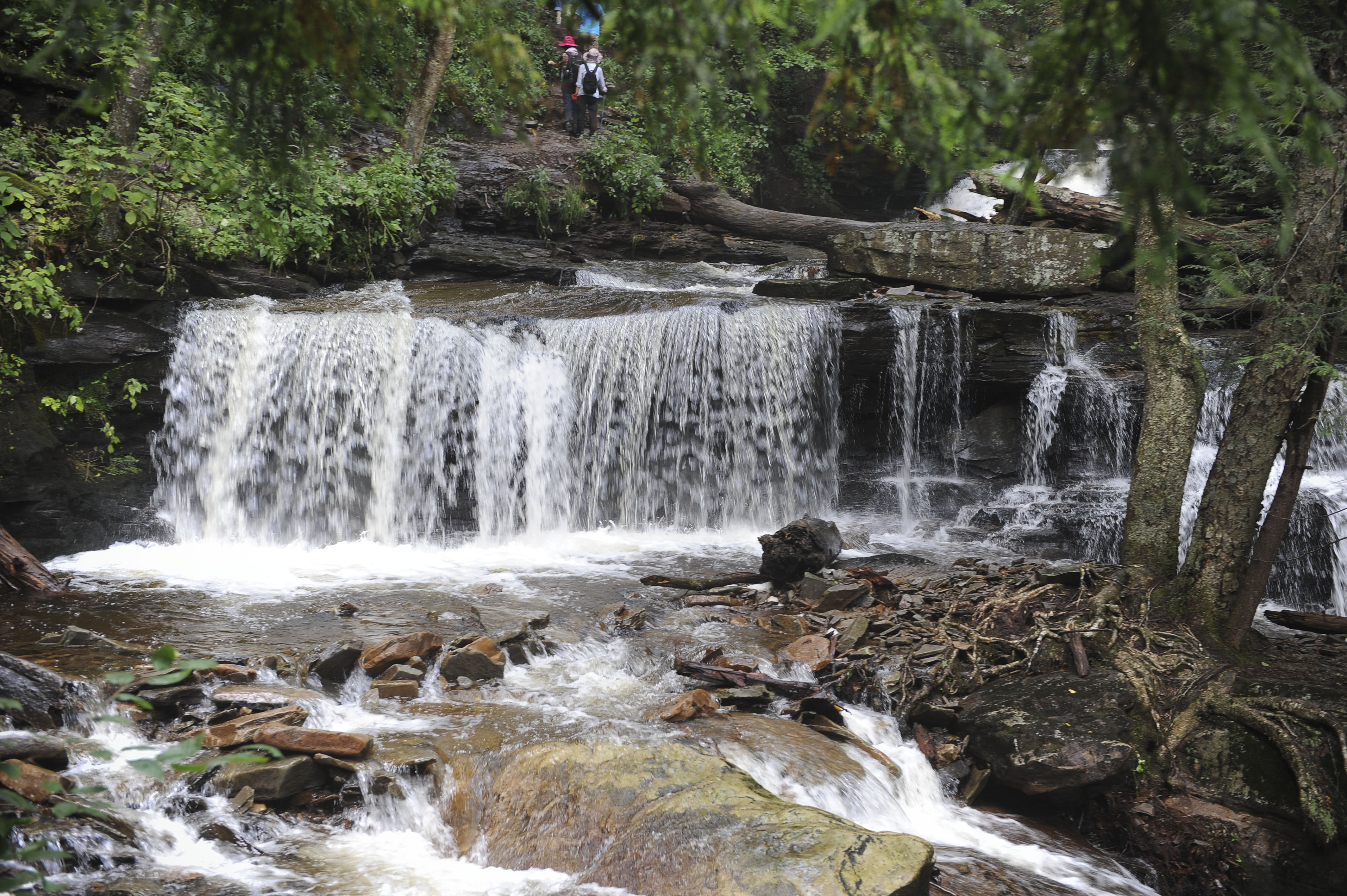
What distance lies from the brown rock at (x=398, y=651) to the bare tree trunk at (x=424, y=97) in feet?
35.4

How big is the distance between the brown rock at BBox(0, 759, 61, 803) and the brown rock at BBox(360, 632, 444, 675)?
1928 millimetres

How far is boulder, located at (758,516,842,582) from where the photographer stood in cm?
753

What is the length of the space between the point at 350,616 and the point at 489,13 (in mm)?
5099

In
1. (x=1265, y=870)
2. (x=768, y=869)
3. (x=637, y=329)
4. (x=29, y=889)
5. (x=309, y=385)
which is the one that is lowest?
(x=1265, y=870)

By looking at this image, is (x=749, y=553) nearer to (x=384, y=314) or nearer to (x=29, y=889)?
(x=384, y=314)

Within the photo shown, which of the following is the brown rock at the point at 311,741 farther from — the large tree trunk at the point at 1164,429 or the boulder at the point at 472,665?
the large tree trunk at the point at 1164,429

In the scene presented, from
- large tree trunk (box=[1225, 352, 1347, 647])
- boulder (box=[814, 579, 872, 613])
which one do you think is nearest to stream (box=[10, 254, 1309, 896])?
boulder (box=[814, 579, 872, 613])

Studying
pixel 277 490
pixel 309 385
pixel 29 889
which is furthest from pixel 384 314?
pixel 29 889

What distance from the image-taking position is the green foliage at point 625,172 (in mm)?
16266

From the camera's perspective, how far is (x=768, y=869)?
10.6 ft

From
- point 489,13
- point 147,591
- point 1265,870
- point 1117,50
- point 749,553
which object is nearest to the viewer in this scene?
point 489,13

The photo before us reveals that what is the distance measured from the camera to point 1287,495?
5266 mm

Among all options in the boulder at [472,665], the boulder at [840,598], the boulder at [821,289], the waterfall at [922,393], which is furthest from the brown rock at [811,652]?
the boulder at [821,289]

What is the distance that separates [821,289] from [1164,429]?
20.0ft
